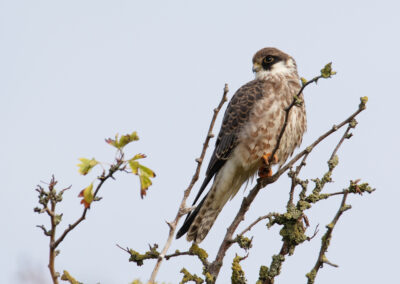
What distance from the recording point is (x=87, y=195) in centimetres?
197

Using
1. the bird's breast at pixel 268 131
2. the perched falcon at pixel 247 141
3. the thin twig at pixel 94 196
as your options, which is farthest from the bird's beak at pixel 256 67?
the thin twig at pixel 94 196

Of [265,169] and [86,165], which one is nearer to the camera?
[86,165]

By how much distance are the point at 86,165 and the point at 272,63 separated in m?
4.04

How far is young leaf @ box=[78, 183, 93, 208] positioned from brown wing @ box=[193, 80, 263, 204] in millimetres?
3045

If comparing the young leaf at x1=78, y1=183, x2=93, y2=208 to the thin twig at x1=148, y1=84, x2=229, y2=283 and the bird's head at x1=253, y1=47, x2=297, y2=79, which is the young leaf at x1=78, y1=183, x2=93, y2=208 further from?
the bird's head at x1=253, y1=47, x2=297, y2=79

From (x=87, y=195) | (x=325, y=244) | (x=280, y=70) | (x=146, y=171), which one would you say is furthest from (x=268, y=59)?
(x=87, y=195)

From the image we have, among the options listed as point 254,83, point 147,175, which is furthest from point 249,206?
point 254,83

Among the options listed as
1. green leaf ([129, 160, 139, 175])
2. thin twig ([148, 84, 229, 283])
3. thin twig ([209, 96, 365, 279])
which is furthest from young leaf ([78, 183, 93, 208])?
thin twig ([209, 96, 365, 279])

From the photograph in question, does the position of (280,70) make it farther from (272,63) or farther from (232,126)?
(232,126)

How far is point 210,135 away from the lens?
93.7 inches

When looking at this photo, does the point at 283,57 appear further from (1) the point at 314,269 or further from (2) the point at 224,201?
(1) the point at 314,269

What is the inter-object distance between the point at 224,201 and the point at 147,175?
3.04 m

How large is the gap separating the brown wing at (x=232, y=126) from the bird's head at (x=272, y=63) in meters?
0.46

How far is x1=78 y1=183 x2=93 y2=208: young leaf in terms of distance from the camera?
192cm
